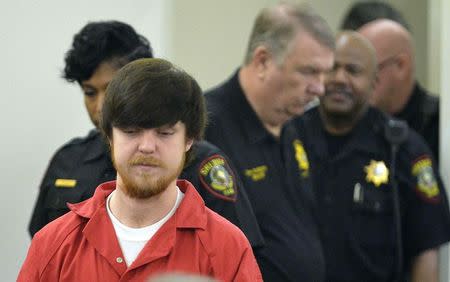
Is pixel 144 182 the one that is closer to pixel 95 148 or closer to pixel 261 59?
pixel 95 148

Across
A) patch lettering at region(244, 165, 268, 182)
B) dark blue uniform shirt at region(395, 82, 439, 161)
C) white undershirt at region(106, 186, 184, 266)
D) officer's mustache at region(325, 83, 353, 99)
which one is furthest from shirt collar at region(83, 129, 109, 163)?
dark blue uniform shirt at region(395, 82, 439, 161)

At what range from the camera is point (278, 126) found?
3.50m

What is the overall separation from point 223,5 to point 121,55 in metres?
2.31

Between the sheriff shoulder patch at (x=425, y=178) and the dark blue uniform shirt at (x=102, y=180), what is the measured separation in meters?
1.25

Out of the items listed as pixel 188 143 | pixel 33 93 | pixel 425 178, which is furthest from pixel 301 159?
pixel 188 143

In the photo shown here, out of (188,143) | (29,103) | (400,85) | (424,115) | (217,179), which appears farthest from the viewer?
(400,85)

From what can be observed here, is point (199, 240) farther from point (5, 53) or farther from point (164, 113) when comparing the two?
point (5, 53)

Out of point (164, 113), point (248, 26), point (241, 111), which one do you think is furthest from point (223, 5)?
point (164, 113)

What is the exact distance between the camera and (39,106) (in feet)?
12.3

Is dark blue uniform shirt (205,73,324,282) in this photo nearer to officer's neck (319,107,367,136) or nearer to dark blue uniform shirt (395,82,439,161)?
officer's neck (319,107,367,136)

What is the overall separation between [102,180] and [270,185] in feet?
1.87

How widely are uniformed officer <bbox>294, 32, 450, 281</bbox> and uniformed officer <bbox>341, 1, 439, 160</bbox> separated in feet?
1.71

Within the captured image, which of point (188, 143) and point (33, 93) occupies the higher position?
point (188, 143)

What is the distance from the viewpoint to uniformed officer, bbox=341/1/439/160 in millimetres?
4656
